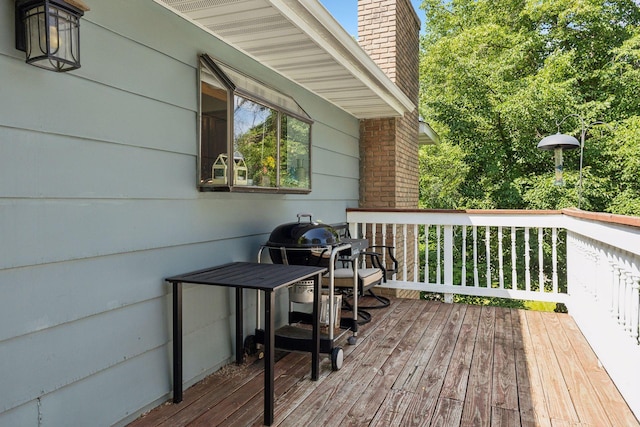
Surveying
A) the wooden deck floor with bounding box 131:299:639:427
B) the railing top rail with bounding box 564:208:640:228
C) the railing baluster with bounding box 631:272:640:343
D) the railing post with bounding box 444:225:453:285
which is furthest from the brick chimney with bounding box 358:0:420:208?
the railing baluster with bounding box 631:272:640:343

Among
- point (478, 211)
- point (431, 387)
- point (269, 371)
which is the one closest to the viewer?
point (269, 371)

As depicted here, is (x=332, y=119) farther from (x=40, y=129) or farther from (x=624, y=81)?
(x=624, y=81)

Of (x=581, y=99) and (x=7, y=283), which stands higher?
(x=581, y=99)

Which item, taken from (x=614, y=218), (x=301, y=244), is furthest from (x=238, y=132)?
(x=614, y=218)

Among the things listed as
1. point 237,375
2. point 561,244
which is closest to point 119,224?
point 237,375

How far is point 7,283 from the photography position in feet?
5.54

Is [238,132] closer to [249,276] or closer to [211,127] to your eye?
[211,127]

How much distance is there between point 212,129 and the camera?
2.72 m

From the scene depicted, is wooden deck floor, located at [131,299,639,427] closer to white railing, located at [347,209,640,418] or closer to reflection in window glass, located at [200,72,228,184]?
white railing, located at [347,209,640,418]

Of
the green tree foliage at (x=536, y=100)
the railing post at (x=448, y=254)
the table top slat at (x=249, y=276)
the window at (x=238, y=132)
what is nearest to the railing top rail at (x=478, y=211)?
the railing post at (x=448, y=254)

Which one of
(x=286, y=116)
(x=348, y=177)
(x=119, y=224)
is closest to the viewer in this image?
(x=119, y=224)

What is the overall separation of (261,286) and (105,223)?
828 millimetres

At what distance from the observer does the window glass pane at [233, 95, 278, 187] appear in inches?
109

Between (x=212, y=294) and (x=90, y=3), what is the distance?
181 cm
